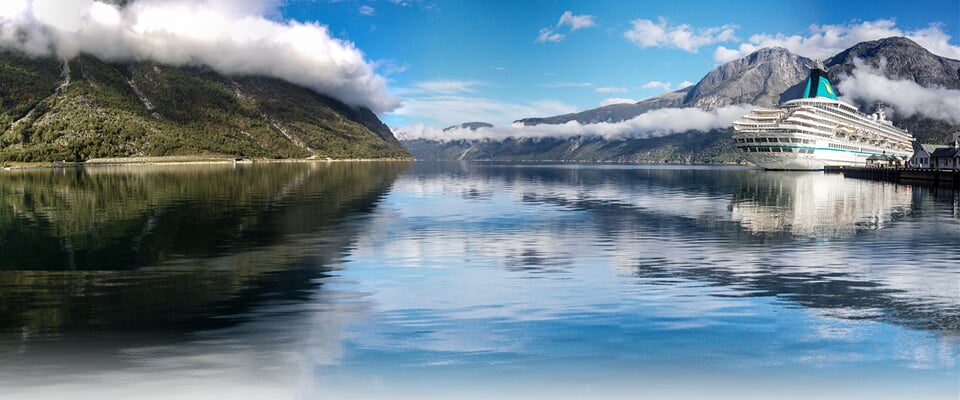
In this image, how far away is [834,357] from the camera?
13.6m

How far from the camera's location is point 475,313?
17.6 metres

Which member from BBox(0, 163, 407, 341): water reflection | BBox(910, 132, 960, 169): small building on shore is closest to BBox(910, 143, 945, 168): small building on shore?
BBox(910, 132, 960, 169): small building on shore

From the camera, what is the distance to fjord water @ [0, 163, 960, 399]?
12.2 m

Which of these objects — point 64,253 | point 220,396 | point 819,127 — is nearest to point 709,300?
point 220,396

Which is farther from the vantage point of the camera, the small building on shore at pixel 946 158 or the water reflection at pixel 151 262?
the small building on shore at pixel 946 158

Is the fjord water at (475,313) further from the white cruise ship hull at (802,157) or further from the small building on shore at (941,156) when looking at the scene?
the white cruise ship hull at (802,157)

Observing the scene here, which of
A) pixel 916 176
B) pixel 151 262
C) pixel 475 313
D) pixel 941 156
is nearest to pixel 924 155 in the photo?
pixel 941 156

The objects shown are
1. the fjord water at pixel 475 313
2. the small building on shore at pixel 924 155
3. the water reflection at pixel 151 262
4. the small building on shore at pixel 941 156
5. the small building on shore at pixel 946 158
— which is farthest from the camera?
the small building on shore at pixel 924 155

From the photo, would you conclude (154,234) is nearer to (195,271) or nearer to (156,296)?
(195,271)

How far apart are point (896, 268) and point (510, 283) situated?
16144 millimetres

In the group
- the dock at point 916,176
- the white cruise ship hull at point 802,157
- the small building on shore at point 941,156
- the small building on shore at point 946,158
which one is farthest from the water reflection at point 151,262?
the white cruise ship hull at point 802,157

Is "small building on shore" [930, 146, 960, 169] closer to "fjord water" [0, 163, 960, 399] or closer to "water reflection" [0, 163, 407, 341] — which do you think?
"fjord water" [0, 163, 960, 399]

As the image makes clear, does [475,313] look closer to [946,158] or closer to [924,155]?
[946,158]

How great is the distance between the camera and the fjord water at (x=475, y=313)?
12.2 meters
